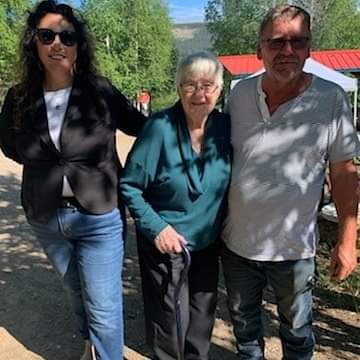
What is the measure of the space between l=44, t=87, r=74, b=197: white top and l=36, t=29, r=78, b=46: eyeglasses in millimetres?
234

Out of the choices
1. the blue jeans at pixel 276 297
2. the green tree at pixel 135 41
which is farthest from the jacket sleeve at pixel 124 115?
the green tree at pixel 135 41

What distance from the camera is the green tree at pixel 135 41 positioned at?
134 ft

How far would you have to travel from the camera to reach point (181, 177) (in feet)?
8.11

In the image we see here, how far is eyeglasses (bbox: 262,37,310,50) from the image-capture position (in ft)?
7.67

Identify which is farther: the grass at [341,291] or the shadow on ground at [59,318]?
the grass at [341,291]

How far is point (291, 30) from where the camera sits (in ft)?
7.70

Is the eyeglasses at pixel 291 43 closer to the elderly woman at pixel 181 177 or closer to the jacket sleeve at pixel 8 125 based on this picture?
the elderly woman at pixel 181 177

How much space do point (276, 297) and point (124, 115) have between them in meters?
1.20

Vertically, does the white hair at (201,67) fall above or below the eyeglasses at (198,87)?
above

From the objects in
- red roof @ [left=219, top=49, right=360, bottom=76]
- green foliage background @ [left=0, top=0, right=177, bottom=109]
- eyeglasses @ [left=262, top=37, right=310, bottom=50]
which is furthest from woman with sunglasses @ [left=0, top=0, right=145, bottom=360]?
green foliage background @ [left=0, top=0, right=177, bottom=109]

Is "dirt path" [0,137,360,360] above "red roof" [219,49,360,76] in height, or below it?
below

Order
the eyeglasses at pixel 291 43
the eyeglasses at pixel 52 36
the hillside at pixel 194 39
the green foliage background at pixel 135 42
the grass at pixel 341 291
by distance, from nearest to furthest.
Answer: the eyeglasses at pixel 291 43, the eyeglasses at pixel 52 36, the grass at pixel 341 291, the green foliage background at pixel 135 42, the hillside at pixel 194 39

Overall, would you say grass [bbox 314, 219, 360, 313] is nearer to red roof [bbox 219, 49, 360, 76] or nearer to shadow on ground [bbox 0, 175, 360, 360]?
shadow on ground [bbox 0, 175, 360, 360]

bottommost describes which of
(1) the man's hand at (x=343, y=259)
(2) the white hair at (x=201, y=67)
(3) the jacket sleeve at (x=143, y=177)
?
(1) the man's hand at (x=343, y=259)
